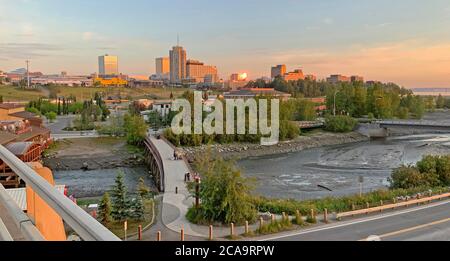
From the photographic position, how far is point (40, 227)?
1556 millimetres

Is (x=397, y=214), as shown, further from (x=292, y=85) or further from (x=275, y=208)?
(x=292, y=85)

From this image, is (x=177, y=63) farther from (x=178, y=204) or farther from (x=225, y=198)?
(x=225, y=198)

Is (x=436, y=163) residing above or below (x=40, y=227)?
below

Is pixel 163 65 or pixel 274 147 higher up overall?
pixel 163 65

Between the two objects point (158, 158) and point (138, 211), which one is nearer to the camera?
point (138, 211)

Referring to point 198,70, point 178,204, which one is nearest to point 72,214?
point 178,204

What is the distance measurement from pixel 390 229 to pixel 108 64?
493ft

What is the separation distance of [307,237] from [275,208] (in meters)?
2.34

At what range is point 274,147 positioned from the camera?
83.5 ft

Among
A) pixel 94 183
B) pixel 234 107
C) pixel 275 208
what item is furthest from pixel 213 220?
pixel 234 107

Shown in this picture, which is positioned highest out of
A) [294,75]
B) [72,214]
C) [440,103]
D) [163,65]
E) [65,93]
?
[163,65]
